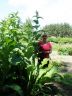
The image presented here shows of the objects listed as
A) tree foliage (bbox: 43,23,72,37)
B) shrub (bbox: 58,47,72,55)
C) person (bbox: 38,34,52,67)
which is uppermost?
person (bbox: 38,34,52,67)

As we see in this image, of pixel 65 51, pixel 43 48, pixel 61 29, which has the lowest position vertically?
pixel 61 29

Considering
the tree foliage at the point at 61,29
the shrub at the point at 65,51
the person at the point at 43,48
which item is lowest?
the tree foliage at the point at 61,29

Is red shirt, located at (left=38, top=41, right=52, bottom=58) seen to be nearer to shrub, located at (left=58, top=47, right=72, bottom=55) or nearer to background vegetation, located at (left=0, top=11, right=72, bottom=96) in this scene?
background vegetation, located at (left=0, top=11, right=72, bottom=96)

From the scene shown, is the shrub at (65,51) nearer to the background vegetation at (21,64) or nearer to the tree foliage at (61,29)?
the background vegetation at (21,64)

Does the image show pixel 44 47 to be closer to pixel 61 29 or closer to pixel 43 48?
pixel 43 48

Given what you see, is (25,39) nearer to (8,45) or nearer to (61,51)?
(8,45)

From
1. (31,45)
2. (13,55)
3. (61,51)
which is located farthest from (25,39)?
(61,51)

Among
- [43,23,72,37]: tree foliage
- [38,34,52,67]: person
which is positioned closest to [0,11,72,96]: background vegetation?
[38,34,52,67]: person

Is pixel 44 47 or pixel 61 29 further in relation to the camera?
pixel 61 29

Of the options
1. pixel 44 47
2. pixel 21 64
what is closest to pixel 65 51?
pixel 44 47

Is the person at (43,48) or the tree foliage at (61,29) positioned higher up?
the person at (43,48)

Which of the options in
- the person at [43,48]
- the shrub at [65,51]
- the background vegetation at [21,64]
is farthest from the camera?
the shrub at [65,51]

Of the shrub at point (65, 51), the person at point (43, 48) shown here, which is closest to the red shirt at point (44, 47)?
the person at point (43, 48)

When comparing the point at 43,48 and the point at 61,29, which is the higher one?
the point at 43,48
